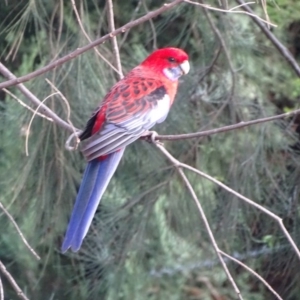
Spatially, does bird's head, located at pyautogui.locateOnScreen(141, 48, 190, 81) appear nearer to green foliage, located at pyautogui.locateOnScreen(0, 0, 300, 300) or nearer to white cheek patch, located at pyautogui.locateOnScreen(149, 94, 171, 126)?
white cheek patch, located at pyautogui.locateOnScreen(149, 94, 171, 126)

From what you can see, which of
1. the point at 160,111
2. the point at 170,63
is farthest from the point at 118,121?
the point at 170,63

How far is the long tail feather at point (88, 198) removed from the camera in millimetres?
1764

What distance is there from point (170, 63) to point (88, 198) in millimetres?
602

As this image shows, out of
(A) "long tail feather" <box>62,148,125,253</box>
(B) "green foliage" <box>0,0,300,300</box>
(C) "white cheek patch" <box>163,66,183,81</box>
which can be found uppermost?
(A) "long tail feather" <box>62,148,125,253</box>

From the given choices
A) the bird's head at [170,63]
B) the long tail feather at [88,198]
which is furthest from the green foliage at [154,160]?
the long tail feather at [88,198]

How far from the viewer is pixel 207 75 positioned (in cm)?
276

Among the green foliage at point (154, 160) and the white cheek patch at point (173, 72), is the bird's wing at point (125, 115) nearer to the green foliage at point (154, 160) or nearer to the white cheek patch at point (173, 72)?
the white cheek patch at point (173, 72)

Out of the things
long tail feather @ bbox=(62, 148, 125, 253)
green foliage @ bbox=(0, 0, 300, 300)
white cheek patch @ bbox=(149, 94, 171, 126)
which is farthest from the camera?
green foliage @ bbox=(0, 0, 300, 300)

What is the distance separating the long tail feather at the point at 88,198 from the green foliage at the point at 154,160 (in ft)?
1.65

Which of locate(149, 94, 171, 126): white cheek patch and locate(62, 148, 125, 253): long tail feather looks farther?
locate(149, 94, 171, 126): white cheek patch

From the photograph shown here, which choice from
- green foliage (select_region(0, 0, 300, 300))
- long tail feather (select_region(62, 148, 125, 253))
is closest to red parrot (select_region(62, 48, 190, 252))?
long tail feather (select_region(62, 148, 125, 253))

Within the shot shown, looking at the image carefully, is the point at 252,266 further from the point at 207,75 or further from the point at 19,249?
the point at 19,249

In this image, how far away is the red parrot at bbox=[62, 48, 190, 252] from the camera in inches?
71.6

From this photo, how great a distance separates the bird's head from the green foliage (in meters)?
0.24
